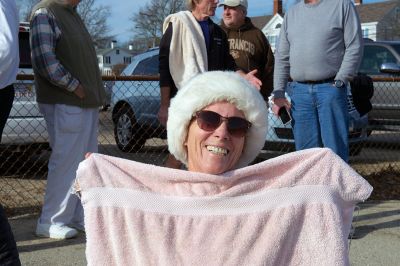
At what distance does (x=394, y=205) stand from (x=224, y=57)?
2.53 metres

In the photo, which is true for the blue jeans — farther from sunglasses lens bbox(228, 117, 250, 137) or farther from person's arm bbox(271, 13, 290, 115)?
sunglasses lens bbox(228, 117, 250, 137)

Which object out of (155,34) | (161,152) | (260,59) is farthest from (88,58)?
(155,34)

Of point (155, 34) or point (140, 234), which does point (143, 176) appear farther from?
point (155, 34)

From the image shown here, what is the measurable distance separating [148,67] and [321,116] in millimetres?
5276

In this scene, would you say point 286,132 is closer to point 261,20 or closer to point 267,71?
point 267,71

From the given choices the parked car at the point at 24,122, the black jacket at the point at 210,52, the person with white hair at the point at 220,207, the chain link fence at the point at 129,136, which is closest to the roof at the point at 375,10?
the chain link fence at the point at 129,136

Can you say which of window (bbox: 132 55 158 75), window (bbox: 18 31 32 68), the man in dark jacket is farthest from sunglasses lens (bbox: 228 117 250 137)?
window (bbox: 132 55 158 75)

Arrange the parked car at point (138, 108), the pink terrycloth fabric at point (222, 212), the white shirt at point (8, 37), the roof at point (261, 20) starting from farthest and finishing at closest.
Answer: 1. the roof at point (261, 20)
2. the parked car at point (138, 108)
3. the white shirt at point (8, 37)
4. the pink terrycloth fabric at point (222, 212)

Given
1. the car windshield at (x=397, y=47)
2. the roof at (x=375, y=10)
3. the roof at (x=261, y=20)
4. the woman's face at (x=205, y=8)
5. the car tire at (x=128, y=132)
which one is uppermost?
the woman's face at (x=205, y=8)

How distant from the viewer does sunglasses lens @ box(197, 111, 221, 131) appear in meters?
2.11

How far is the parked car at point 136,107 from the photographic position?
8.86m

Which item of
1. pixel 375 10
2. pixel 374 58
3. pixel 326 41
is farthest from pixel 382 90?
pixel 375 10

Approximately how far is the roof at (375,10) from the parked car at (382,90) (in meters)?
45.5

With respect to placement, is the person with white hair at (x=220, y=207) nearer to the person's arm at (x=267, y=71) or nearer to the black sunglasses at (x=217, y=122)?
the black sunglasses at (x=217, y=122)
